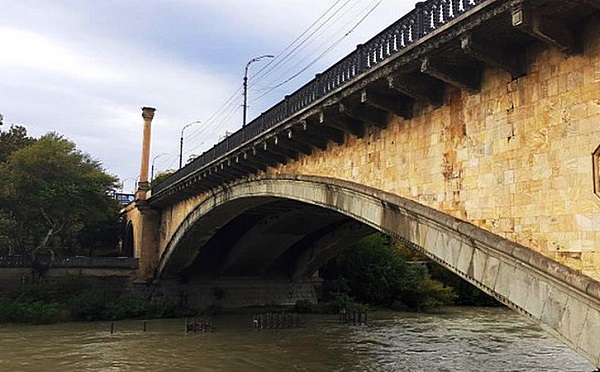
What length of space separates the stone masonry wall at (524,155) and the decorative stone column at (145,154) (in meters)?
32.8

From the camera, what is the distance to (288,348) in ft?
82.2

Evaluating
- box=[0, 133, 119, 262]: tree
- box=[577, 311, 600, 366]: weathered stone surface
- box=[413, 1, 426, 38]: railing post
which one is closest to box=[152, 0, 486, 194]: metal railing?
box=[413, 1, 426, 38]: railing post

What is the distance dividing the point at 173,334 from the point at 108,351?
17.9 ft

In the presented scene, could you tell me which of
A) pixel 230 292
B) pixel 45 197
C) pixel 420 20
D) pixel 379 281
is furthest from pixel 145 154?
pixel 420 20

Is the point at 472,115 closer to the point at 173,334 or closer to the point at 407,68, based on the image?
the point at 407,68

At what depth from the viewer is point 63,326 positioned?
32.0m

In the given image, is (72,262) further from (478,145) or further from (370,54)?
(478,145)

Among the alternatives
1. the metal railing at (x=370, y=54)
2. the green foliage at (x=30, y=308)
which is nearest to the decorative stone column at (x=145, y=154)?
the green foliage at (x=30, y=308)

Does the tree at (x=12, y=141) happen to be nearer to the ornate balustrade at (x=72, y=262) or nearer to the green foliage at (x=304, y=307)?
the ornate balustrade at (x=72, y=262)

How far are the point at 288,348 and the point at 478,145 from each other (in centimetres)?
1707

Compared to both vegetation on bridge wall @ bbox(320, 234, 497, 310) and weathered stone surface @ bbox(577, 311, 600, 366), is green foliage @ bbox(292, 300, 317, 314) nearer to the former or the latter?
vegetation on bridge wall @ bbox(320, 234, 497, 310)

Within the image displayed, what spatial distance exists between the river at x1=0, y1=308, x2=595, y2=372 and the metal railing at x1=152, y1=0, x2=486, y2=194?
8.73 meters

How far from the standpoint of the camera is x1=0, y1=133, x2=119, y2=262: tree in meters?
38.7

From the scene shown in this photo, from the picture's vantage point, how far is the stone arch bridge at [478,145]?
7.74m
